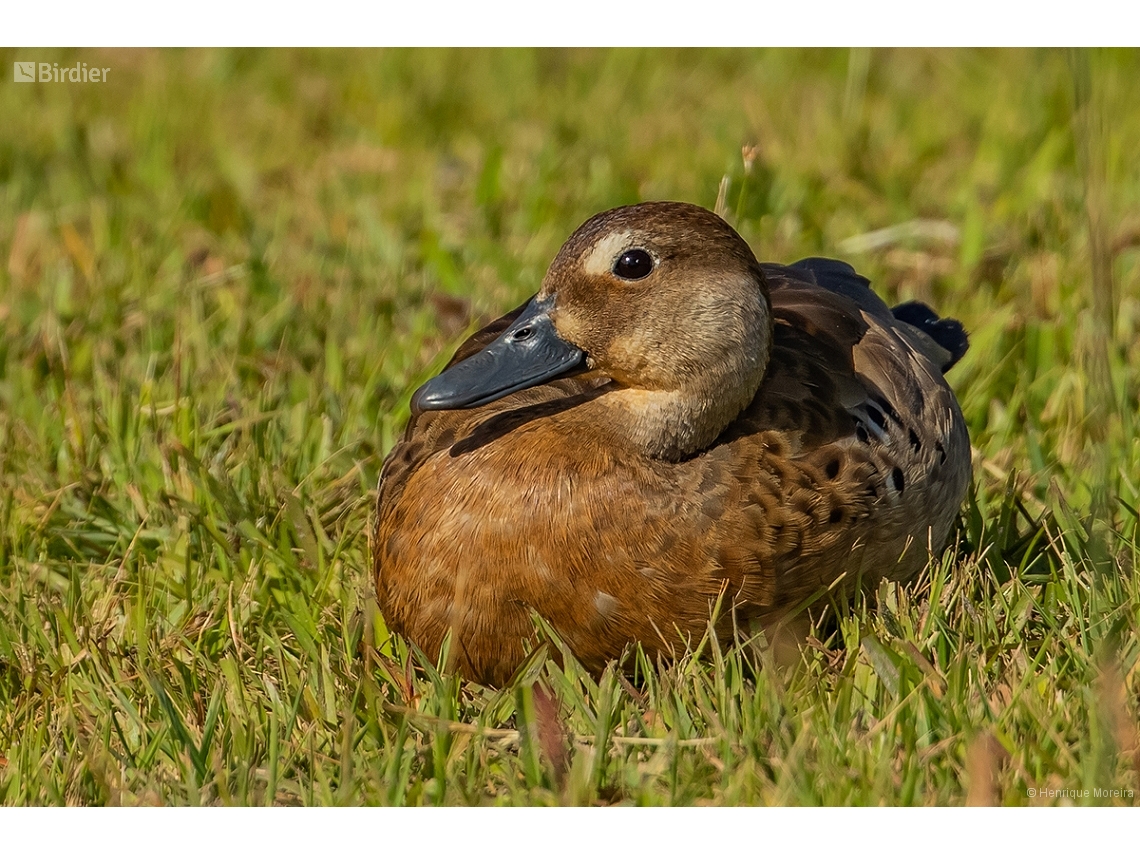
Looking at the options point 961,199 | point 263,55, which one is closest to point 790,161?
point 961,199

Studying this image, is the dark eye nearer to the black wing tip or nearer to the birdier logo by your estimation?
the black wing tip

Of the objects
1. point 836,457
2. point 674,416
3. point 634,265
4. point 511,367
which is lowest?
point 836,457

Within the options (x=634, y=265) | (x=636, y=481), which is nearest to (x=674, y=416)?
(x=636, y=481)

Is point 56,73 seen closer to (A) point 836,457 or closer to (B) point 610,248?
(B) point 610,248

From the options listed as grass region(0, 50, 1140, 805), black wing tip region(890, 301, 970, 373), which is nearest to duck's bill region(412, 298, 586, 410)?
grass region(0, 50, 1140, 805)

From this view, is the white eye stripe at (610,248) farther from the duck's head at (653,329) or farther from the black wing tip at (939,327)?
the black wing tip at (939,327)

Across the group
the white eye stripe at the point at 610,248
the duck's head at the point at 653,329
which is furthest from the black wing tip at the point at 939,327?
the white eye stripe at the point at 610,248

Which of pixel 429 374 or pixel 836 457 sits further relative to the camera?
pixel 429 374
